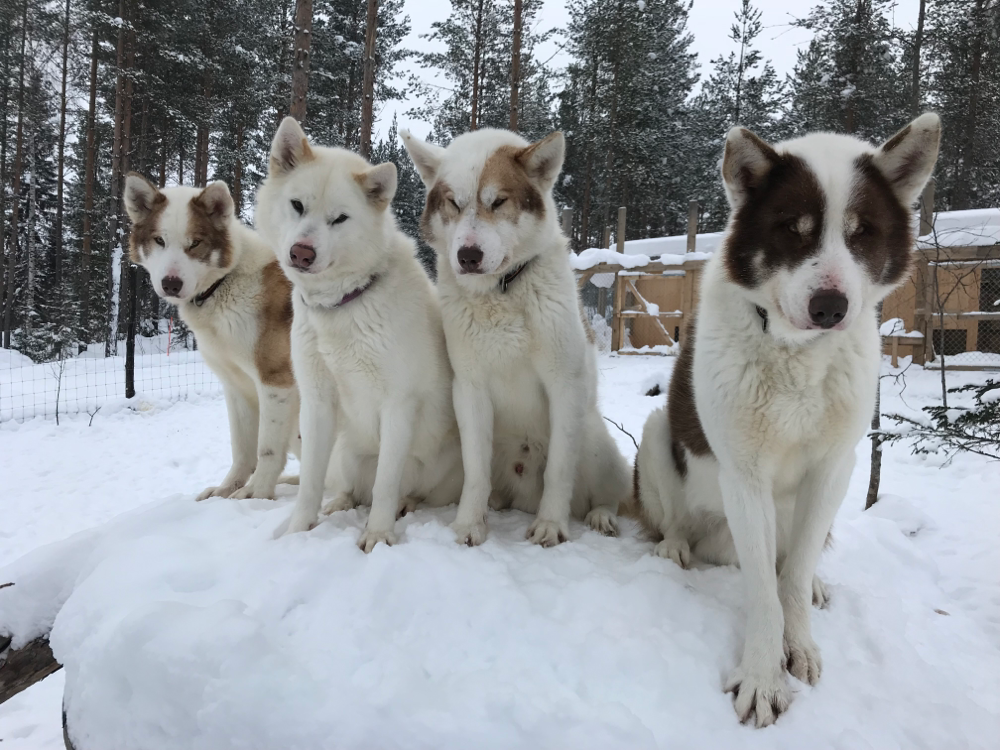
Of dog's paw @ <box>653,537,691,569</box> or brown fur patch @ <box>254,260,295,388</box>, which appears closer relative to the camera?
dog's paw @ <box>653,537,691,569</box>

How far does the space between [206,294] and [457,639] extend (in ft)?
9.49

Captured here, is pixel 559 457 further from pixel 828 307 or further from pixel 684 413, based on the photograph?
pixel 828 307

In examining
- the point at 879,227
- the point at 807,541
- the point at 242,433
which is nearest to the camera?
the point at 879,227

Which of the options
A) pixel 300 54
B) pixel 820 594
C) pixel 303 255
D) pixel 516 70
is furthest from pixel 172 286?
pixel 516 70

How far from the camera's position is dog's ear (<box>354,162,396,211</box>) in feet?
8.89

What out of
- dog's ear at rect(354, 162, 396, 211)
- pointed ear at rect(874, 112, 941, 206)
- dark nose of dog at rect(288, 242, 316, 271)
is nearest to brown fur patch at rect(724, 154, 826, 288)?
pointed ear at rect(874, 112, 941, 206)

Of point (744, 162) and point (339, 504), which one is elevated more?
point (744, 162)

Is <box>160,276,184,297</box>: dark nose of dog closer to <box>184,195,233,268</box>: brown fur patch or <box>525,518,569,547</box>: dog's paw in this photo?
<box>184,195,233,268</box>: brown fur patch

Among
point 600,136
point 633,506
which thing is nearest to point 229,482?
point 633,506

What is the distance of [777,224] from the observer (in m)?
1.80

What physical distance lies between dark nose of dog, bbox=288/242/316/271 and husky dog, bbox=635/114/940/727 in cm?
172

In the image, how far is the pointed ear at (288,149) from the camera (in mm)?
2646

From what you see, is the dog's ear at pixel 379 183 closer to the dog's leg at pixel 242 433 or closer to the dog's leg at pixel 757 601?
the dog's leg at pixel 242 433

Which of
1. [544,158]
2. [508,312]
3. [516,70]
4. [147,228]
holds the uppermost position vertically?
[516,70]
